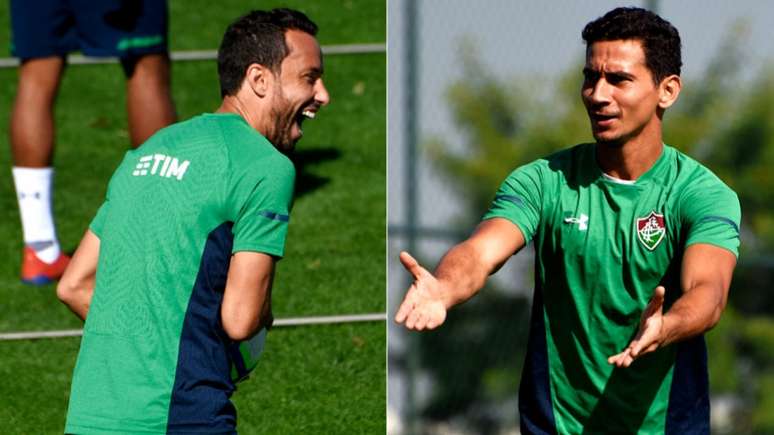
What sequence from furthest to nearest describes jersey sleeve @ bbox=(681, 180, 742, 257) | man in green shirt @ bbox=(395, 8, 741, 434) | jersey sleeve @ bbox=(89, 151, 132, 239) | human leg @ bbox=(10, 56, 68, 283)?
1. human leg @ bbox=(10, 56, 68, 283)
2. man in green shirt @ bbox=(395, 8, 741, 434)
3. jersey sleeve @ bbox=(681, 180, 742, 257)
4. jersey sleeve @ bbox=(89, 151, 132, 239)

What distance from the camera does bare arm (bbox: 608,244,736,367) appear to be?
13.8 ft

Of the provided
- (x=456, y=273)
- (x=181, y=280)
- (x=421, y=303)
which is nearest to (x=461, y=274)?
(x=456, y=273)

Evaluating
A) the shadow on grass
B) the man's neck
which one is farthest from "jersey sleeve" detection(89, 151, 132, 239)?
the shadow on grass

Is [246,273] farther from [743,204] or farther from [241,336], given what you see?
A: [743,204]

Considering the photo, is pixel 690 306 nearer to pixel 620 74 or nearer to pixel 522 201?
pixel 522 201

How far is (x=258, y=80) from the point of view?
4.59 meters

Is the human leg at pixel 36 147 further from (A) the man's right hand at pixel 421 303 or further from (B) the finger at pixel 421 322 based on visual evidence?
(B) the finger at pixel 421 322

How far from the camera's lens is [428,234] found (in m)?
8.51

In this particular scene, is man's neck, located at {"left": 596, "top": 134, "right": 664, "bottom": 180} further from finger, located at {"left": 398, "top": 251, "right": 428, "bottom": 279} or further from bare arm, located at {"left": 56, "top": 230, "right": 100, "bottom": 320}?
bare arm, located at {"left": 56, "top": 230, "right": 100, "bottom": 320}

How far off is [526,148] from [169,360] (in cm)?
445

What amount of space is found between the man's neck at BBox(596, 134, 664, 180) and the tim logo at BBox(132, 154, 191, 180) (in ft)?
4.24

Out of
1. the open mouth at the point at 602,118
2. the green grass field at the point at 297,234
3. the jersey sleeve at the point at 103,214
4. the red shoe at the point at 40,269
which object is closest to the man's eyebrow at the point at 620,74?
the open mouth at the point at 602,118

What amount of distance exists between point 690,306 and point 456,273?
60cm

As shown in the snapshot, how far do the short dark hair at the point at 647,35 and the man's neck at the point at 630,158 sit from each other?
0.62 ft
